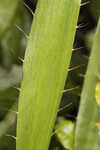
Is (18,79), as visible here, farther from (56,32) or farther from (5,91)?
(56,32)

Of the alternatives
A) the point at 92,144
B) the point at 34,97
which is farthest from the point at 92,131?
the point at 34,97

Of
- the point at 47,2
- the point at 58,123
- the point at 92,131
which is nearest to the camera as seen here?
the point at 47,2

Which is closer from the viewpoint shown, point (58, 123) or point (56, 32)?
point (56, 32)

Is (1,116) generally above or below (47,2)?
below

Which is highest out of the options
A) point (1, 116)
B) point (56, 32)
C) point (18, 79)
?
point (56, 32)

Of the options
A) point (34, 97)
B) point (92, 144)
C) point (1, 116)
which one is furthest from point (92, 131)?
point (1, 116)

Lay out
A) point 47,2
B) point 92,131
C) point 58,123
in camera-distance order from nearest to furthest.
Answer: point 47,2
point 92,131
point 58,123

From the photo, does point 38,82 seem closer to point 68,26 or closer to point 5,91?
point 68,26
